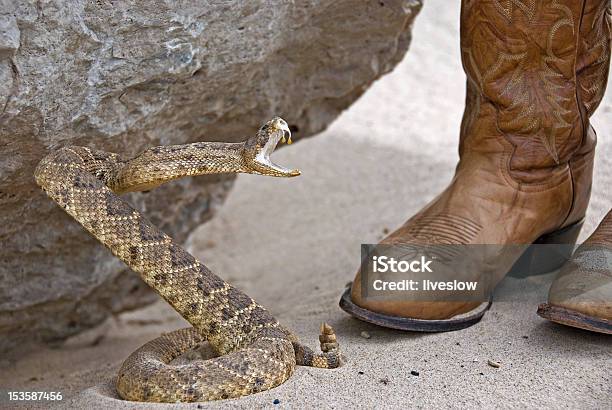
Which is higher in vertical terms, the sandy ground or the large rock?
the large rock

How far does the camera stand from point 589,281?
3.11m

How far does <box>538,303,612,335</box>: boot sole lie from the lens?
2984 mm

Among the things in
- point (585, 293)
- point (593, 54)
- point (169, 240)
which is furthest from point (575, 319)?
point (169, 240)

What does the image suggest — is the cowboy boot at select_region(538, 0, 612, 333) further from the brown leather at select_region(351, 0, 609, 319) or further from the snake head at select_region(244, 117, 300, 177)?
the snake head at select_region(244, 117, 300, 177)

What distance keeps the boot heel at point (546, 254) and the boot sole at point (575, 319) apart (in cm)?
69

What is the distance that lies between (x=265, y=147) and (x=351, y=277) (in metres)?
1.71

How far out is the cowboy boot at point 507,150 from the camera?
3318 mm

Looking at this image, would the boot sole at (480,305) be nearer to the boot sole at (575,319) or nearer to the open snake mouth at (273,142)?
the boot sole at (575,319)

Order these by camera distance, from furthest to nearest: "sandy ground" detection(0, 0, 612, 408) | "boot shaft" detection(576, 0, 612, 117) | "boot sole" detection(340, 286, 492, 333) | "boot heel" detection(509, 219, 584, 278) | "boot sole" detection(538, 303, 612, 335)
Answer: "boot heel" detection(509, 219, 584, 278), "boot shaft" detection(576, 0, 612, 117), "boot sole" detection(340, 286, 492, 333), "boot sole" detection(538, 303, 612, 335), "sandy ground" detection(0, 0, 612, 408)

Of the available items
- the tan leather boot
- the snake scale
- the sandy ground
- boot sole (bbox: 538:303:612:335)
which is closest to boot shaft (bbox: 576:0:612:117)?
the tan leather boot

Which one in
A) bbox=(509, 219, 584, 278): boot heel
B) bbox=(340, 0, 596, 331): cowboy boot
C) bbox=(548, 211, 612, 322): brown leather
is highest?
bbox=(340, 0, 596, 331): cowboy boot

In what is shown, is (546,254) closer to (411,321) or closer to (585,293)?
(585,293)

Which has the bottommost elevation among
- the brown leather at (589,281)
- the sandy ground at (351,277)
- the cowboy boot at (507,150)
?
the sandy ground at (351,277)

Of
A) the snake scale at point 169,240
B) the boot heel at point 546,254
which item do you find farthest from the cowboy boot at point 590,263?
the snake scale at point 169,240
